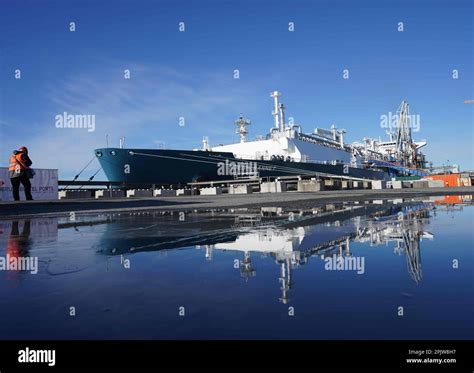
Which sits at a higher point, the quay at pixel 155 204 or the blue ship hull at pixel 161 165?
the blue ship hull at pixel 161 165

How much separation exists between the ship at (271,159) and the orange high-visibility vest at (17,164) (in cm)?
1868

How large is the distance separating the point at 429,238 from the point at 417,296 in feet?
7.69

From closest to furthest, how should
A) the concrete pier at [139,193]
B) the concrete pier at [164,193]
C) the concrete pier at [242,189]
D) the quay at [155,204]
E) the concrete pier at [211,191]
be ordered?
the quay at [155,204], the concrete pier at [242,189], the concrete pier at [211,191], the concrete pier at [139,193], the concrete pier at [164,193]

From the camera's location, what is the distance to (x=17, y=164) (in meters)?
13.1

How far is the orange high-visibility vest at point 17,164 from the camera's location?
42.7 ft

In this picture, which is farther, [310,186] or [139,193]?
[139,193]

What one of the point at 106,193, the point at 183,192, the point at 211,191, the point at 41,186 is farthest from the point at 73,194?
the point at 211,191

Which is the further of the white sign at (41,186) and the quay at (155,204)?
the white sign at (41,186)

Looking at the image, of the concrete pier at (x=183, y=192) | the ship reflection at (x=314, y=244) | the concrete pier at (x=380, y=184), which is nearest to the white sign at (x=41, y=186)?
the concrete pier at (x=183, y=192)

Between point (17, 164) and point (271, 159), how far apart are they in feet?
105

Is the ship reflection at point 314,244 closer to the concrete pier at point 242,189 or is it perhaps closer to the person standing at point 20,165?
the person standing at point 20,165

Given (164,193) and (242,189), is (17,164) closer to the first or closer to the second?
(164,193)

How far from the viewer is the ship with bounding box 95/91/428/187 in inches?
1283
